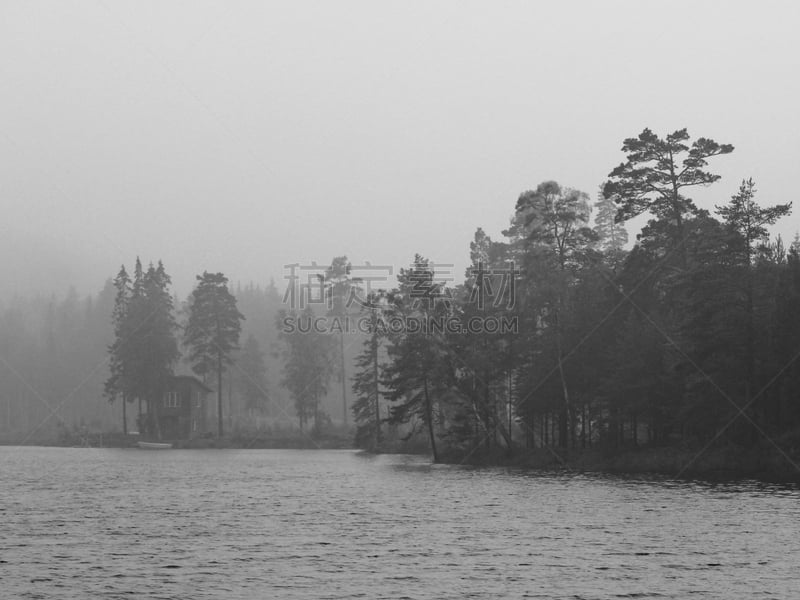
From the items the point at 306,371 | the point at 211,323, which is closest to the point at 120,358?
the point at 211,323

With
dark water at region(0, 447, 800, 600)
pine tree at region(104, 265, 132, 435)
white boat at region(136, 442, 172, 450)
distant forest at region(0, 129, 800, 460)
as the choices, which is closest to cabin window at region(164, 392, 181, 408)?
pine tree at region(104, 265, 132, 435)

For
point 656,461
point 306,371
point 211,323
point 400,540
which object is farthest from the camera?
point 306,371

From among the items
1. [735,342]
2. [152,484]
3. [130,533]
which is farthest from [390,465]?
[130,533]

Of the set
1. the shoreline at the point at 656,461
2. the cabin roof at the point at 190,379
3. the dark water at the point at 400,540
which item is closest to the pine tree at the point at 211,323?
the cabin roof at the point at 190,379

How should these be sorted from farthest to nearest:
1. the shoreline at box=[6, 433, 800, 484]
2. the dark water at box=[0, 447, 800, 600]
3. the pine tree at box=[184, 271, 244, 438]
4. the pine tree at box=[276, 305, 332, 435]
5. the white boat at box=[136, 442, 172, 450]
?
the pine tree at box=[276, 305, 332, 435]
the pine tree at box=[184, 271, 244, 438]
the white boat at box=[136, 442, 172, 450]
the shoreline at box=[6, 433, 800, 484]
the dark water at box=[0, 447, 800, 600]

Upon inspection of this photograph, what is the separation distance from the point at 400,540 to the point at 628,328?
33.9m

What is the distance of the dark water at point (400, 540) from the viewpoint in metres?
20.3

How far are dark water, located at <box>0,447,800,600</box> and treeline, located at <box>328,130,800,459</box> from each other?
27.8 ft

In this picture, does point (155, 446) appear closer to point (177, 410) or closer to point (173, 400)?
point (177, 410)

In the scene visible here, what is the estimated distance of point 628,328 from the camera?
57.8 meters

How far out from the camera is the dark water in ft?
66.5

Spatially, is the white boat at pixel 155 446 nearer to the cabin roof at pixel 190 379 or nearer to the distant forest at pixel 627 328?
the cabin roof at pixel 190 379

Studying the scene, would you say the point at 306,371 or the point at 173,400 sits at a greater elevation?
the point at 306,371

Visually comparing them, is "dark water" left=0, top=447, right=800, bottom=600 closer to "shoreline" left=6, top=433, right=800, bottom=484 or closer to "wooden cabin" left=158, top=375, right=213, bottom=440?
"shoreline" left=6, top=433, right=800, bottom=484
